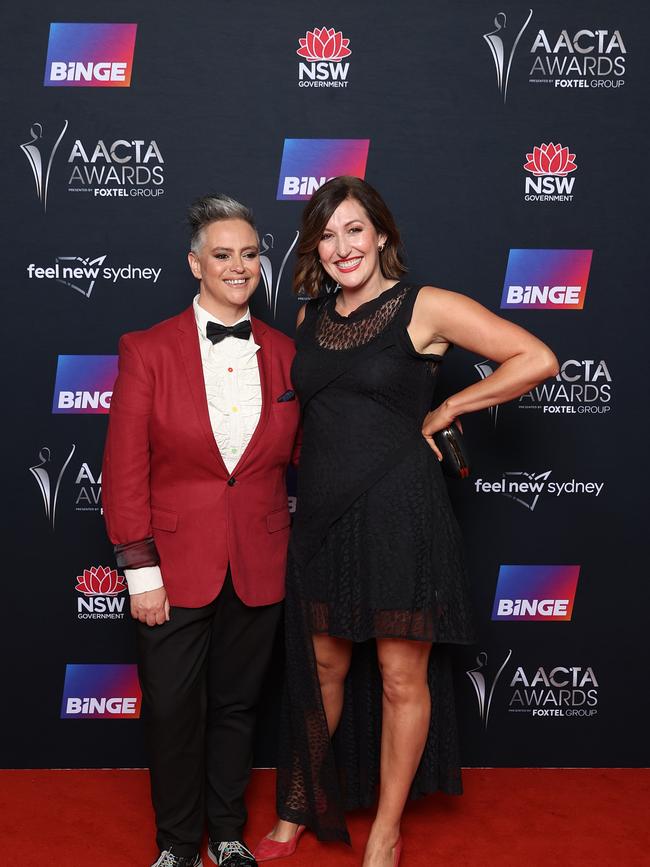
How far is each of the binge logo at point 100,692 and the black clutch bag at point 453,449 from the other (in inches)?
55.0

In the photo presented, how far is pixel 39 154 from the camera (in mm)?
2779

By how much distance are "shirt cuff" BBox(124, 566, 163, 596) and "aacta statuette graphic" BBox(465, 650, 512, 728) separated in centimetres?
131

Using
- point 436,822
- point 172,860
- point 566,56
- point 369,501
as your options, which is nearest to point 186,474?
point 369,501

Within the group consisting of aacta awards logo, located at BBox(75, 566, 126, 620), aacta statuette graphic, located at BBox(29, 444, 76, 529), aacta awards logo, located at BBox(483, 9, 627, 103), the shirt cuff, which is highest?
aacta awards logo, located at BBox(483, 9, 627, 103)

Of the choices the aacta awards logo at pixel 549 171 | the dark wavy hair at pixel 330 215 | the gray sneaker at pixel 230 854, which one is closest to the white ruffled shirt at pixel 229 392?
the dark wavy hair at pixel 330 215

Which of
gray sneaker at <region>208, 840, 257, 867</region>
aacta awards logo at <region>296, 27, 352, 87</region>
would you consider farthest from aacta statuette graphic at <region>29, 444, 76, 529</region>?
aacta awards logo at <region>296, 27, 352, 87</region>

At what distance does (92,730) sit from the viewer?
301 cm

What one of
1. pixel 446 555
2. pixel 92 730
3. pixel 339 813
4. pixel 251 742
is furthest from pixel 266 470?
pixel 92 730

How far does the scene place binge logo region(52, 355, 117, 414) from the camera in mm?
2867

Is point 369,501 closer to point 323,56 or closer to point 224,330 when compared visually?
point 224,330

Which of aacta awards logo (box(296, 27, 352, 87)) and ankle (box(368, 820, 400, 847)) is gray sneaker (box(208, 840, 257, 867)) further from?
aacta awards logo (box(296, 27, 352, 87))

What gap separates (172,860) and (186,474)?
3.40 feet

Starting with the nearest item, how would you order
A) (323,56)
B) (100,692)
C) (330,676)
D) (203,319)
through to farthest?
1. (203,319)
2. (330,676)
3. (323,56)
4. (100,692)

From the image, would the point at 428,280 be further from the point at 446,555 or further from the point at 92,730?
the point at 92,730
